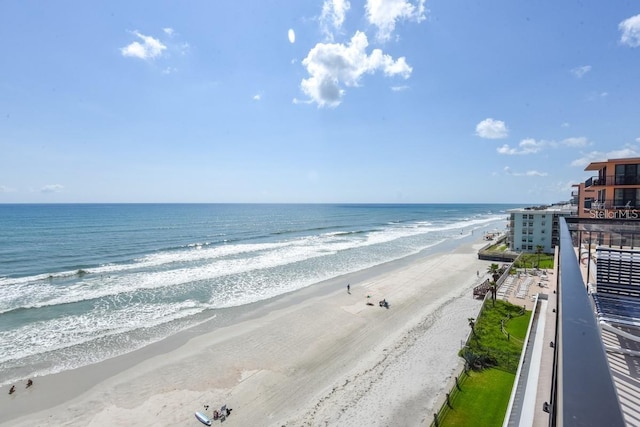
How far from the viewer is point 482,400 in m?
14.3

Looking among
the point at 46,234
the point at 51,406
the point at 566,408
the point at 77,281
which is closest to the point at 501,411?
the point at 566,408

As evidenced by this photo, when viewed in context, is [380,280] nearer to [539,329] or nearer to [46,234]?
[539,329]

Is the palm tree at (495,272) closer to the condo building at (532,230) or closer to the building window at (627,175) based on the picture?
the building window at (627,175)

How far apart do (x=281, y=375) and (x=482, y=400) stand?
9.44m

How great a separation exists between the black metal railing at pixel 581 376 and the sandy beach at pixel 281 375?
13.5 metres

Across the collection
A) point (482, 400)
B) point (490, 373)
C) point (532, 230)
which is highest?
point (532, 230)

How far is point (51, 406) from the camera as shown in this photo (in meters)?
15.5

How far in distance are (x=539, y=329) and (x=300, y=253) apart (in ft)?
128

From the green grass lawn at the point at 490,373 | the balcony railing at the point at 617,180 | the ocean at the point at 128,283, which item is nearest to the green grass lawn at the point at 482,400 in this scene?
the green grass lawn at the point at 490,373

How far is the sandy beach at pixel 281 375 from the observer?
577 inches

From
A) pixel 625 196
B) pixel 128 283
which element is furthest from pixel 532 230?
pixel 128 283

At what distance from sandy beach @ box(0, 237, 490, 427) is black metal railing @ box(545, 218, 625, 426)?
13463 mm

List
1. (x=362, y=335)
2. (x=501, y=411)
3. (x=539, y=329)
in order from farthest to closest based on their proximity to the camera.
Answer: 1. (x=362, y=335)
2. (x=501, y=411)
3. (x=539, y=329)

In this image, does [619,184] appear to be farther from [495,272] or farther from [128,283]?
[128,283]
